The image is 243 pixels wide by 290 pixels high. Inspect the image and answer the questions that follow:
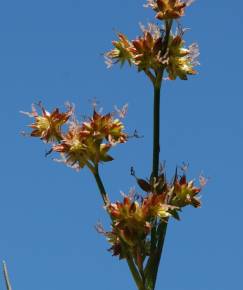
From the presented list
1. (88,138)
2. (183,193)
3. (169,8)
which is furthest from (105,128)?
(169,8)

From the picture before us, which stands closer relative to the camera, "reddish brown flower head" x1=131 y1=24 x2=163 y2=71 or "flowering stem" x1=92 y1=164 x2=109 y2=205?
"flowering stem" x1=92 y1=164 x2=109 y2=205

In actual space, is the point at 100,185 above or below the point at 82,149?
below

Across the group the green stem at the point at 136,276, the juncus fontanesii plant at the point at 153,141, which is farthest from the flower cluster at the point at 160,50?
the green stem at the point at 136,276

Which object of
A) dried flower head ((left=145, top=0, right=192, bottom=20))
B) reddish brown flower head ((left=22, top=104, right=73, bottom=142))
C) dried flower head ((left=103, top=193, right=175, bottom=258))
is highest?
dried flower head ((left=145, top=0, right=192, bottom=20))

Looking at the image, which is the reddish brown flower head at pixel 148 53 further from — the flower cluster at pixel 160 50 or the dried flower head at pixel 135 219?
the dried flower head at pixel 135 219

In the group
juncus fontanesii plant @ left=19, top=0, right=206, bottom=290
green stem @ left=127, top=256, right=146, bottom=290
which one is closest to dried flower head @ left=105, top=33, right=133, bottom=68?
juncus fontanesii plant @ left=19, top=0, right=206, bottom=290

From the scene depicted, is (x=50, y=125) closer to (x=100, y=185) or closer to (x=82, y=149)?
Result: (x=82, y=149)

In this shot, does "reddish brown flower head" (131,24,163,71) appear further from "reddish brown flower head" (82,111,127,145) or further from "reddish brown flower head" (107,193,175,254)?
"reddish brown flower head" (107,193,175,254)
